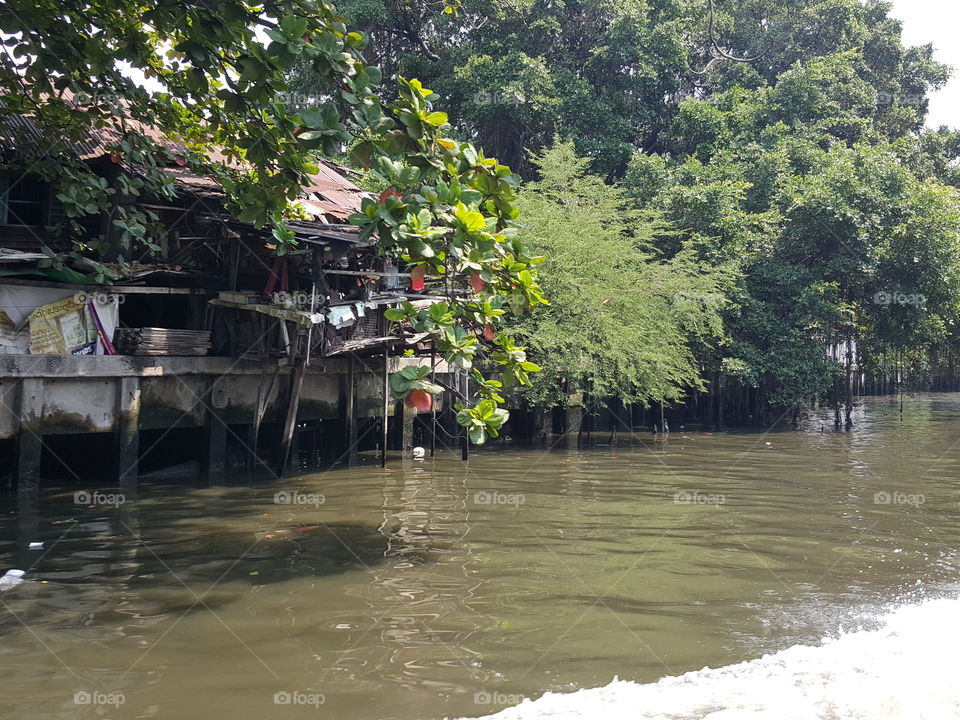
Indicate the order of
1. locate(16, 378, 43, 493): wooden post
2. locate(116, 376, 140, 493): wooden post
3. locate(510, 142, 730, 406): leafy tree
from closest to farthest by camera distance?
1. locate(16, 378, 43, 493): wooden post
2. locate(116, 376, 140, 493): wooden post
3. locate(510, 142, 730, 406): leafy tree

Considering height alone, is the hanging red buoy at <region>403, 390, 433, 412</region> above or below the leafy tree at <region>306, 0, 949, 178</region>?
below

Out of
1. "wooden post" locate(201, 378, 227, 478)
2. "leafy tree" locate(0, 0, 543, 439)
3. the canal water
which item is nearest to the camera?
the canal water

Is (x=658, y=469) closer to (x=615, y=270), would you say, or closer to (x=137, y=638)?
(x=615, y=270)

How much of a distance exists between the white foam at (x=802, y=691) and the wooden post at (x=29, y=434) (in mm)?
9303

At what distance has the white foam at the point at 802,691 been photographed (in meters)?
5.26

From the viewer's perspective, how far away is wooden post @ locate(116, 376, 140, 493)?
1301 cm

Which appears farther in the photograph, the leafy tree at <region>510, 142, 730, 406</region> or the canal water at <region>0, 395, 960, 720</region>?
the leafy tree at <region>510, 142, 730, 406</region>

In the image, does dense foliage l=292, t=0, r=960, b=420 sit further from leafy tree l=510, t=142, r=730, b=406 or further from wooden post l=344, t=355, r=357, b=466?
wooden post l=344, t=355, r=357, b=466

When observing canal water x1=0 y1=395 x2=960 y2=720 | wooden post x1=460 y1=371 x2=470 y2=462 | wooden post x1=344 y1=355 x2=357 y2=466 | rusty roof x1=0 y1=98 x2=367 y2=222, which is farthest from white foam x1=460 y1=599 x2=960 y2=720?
wooden post x1=344 y1=355 x2=357 y2=466

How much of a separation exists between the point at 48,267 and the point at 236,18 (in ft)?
26.2

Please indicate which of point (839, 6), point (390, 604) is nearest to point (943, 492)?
point (390, 604)

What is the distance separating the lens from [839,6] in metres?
34.6

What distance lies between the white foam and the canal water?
0.02 metres

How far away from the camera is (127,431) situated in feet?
43.0
